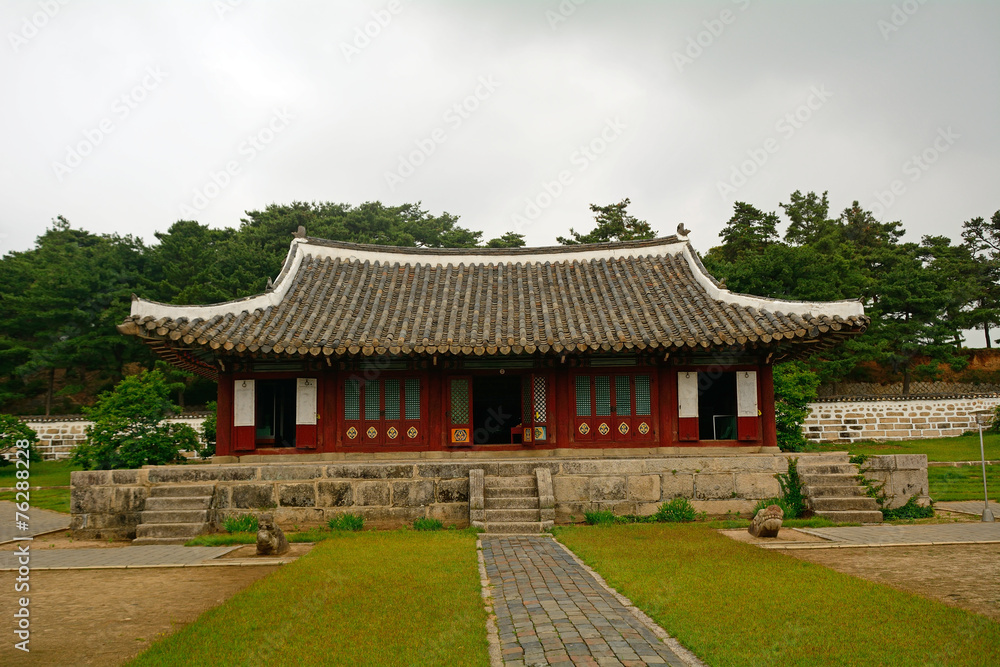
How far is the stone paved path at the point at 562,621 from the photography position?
5.25 meters

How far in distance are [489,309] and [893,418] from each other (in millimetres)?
21090

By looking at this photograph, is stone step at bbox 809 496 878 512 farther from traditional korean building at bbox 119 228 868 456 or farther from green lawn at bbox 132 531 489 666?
green lawn at bbox 132 531 489 666

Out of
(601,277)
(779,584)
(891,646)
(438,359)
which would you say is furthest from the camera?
(601,277)

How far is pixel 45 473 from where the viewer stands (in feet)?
91.1

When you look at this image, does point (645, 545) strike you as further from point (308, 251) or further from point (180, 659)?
point (308, 251)

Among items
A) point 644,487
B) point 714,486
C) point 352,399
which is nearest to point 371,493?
point 352,399

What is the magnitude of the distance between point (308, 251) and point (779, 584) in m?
15.1

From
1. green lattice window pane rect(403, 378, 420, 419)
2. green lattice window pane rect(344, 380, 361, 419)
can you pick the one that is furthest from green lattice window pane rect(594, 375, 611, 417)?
green lattice window pane rect(344, 380, 361, 419)

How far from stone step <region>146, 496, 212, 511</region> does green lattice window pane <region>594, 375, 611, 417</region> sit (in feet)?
28.7

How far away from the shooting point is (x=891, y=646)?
540cm

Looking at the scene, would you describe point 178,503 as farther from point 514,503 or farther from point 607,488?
point 607,488

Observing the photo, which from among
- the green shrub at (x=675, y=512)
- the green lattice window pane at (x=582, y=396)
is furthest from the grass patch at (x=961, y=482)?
the green lattice window pane at (x=582, y=396)

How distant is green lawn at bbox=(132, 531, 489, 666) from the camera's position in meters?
5.46

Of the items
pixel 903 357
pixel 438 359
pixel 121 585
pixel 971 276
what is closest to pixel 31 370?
pixel 438 359
